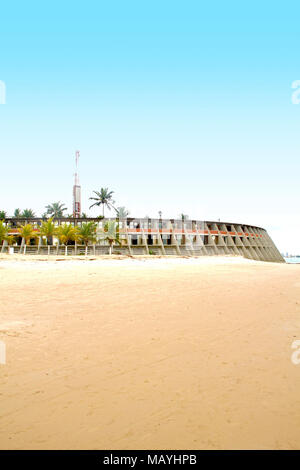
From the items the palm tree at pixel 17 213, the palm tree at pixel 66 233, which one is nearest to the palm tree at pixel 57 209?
the palm tree at pixel 17 213

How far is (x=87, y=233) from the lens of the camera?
44.3 meters

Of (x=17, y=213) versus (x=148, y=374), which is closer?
(x=148, y=374)

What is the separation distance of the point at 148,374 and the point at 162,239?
46.4m

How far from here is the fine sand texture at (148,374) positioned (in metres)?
3.03

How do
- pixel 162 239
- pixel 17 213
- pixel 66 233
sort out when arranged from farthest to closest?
pixel 17 213
pixel 162 239
pixel 66 233

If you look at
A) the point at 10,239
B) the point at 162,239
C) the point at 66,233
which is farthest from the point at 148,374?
the point at 10,239

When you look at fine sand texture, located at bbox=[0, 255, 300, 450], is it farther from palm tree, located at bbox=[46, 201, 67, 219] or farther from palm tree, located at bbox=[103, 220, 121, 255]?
palm tree, located at bbox=[46, 201, 67, 219]

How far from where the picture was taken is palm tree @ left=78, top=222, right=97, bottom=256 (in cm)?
4428

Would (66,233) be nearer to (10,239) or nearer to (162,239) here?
(10,239)

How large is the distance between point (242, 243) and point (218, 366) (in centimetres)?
5614

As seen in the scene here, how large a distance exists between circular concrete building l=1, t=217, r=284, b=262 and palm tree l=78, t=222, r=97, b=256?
0.90m

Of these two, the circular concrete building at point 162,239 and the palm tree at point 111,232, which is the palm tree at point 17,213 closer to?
the circular concrete building at point 162,239
